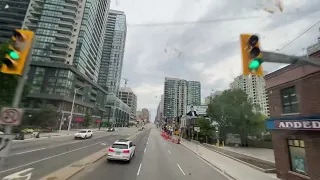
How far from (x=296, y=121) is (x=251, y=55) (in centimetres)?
861

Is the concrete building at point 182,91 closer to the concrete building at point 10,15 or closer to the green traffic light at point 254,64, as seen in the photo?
the green traffic light at point 254,64

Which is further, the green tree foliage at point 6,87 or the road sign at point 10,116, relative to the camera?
the green tree foliage at point 6,87

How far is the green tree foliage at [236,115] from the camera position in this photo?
41.4m

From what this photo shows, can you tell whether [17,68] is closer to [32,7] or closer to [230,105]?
[230,105]

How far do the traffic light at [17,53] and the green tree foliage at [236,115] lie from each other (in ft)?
134

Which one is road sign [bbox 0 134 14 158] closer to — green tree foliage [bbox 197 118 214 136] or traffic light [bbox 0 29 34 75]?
traffic light [bbox 0 29 34 75]

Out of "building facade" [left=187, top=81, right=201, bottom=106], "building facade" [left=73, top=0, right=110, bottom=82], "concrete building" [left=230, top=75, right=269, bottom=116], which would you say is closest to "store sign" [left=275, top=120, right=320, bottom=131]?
"concrete building" [left=230, top=75, right=269, bottom=116]

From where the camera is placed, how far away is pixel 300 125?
1098cm

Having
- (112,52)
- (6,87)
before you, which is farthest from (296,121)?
(112,52)

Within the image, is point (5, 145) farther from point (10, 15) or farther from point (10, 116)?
point (10, 15)

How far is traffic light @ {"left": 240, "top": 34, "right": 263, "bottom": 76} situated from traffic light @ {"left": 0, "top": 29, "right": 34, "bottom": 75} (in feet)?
18.4

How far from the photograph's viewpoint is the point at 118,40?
6486 inches

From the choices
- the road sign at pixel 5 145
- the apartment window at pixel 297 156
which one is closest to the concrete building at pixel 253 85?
the apartment window at pixel 297 156

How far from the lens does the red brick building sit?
1062 centimetres
